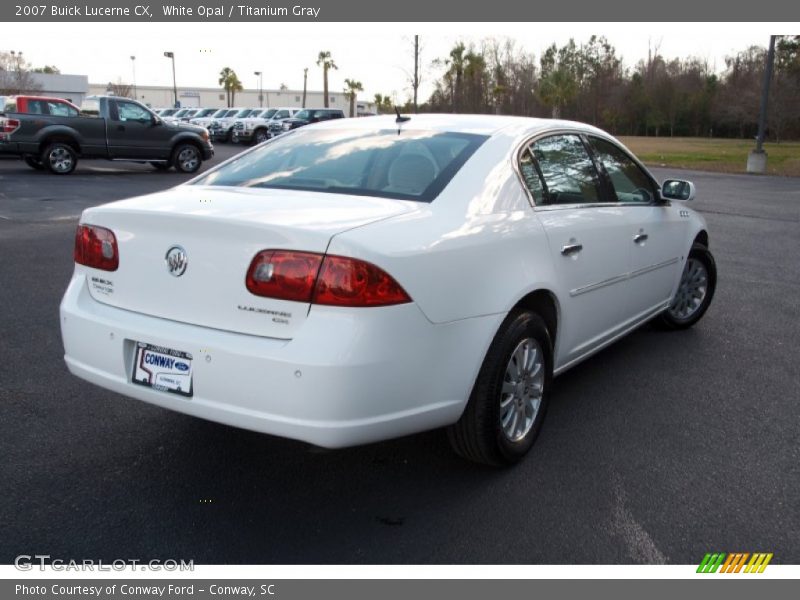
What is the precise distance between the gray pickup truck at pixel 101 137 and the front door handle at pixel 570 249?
16.5 meters

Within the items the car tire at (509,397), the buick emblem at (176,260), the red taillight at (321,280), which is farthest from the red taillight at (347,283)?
the car tire at (509,397)

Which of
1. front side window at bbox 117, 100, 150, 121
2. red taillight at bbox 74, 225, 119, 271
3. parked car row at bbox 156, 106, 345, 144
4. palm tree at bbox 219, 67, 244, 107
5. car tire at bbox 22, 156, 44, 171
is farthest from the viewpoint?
palm tree at bbox 219, 67, 244, 107

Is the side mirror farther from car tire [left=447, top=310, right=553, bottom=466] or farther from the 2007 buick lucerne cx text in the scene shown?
car tire [left=447, top=310, right=553, bottom=466]

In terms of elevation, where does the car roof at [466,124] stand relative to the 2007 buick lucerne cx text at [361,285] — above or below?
above

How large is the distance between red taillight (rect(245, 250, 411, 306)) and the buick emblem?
330 millimetres

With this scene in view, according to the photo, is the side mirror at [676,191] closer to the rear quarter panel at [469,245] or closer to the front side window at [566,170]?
the front side window at [566,170]

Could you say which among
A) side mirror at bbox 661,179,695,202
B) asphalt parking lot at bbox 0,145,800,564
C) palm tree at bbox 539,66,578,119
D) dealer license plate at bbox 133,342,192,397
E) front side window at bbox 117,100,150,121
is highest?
palm tree at bbox 539,66,578,119

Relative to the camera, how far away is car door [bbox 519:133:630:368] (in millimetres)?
3799

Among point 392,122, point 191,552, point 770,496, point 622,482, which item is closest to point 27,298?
point 392,122

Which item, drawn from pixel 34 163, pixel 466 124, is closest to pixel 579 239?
pixel 466 124

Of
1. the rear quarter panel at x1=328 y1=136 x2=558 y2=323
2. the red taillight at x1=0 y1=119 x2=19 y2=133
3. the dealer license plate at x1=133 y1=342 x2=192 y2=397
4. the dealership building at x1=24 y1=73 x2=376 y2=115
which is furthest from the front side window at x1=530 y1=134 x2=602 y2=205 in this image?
the dealership building at x1=24 y1=73 x2=376 y2=115

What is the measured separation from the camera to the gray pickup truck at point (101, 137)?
17.2m

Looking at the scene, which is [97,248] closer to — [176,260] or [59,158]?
[176,260]

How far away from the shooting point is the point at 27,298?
6383mm
